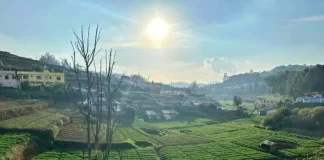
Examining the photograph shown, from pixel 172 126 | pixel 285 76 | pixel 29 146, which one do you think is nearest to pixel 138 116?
pixel 172 126

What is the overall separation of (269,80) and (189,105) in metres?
64.6

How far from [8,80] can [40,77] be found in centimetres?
1075

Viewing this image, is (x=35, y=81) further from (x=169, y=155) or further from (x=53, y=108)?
(x=169, y=155)

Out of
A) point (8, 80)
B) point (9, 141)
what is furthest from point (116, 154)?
point (8, 80)

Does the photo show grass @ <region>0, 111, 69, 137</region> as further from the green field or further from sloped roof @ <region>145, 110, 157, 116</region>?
sloped roof @ <region>145, 110, 157, 116</region>

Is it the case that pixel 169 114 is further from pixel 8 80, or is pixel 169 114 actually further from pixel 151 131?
pixel 8 80

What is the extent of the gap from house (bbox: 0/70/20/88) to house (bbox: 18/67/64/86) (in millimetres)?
2886

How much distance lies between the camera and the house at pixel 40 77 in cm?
7725

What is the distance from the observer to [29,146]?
119 feet

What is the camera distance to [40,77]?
8081cm

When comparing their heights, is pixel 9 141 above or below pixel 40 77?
below

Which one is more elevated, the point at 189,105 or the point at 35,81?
the point at 35,81

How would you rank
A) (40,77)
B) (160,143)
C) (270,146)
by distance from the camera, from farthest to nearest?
(40,77), (160,143), (270,146)

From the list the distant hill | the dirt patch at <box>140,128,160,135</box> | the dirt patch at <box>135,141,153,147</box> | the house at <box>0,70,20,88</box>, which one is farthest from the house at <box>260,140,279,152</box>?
the distant hill
